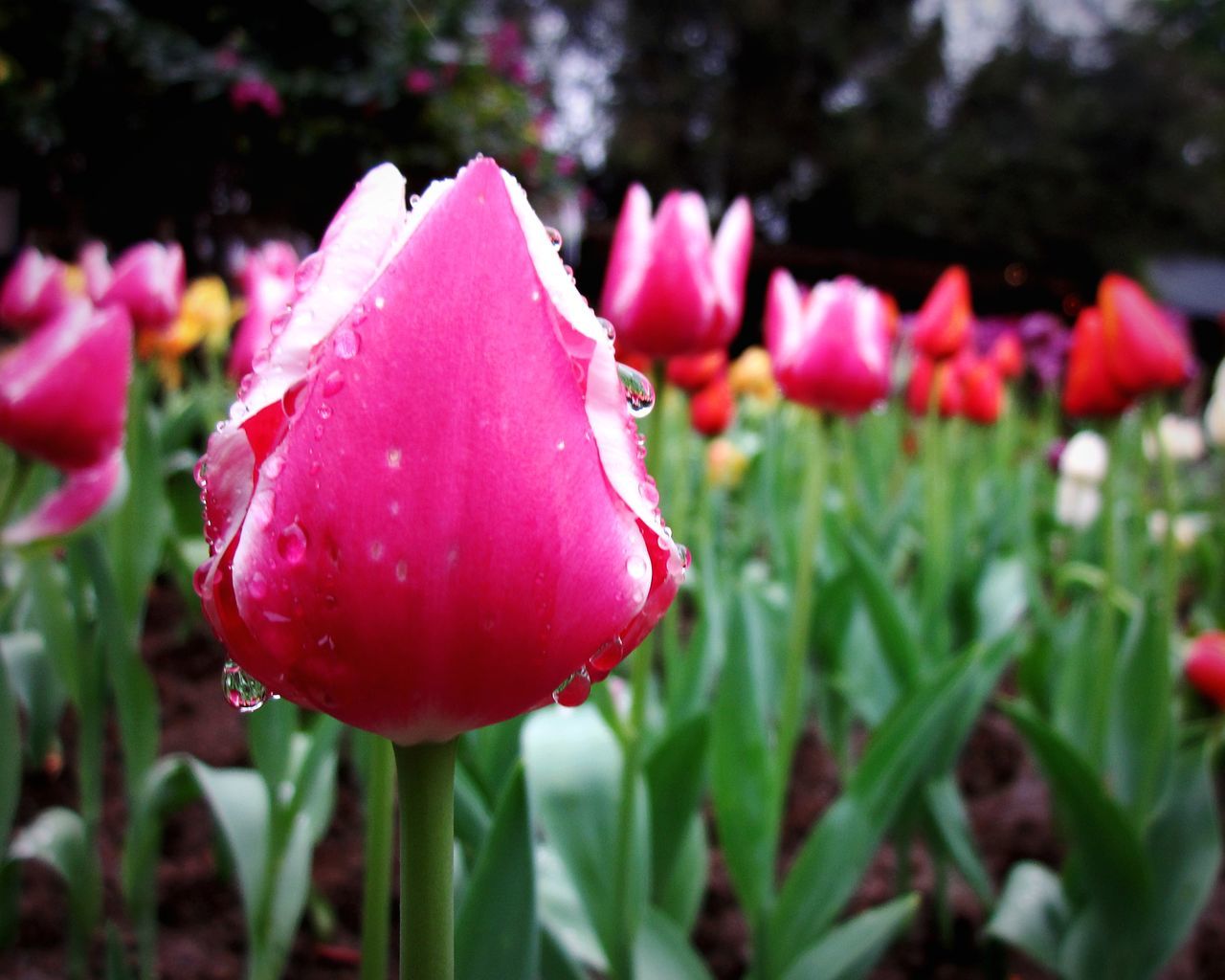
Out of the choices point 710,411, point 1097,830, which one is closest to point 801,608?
point 1097,830

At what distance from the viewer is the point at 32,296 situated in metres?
1.28

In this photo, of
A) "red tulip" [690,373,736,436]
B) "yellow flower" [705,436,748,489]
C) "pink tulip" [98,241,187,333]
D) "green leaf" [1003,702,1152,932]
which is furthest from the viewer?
"yellow flower" [705,436,748,489]

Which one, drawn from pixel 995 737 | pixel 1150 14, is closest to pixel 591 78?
pixel 1150 14

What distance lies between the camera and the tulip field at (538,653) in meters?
0.24

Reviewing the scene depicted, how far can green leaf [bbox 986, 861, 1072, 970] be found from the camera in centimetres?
88

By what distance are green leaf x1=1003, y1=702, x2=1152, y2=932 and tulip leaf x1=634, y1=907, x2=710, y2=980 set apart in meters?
0.32

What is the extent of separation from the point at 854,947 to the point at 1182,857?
1.15ft

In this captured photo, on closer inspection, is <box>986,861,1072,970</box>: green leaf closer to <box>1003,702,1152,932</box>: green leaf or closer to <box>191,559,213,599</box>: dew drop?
<box>1003,702,1152,932</box>: green leaf

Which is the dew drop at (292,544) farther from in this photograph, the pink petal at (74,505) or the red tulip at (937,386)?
the red tulip at (937,386)

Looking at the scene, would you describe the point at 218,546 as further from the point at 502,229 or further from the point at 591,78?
the point at 591,78

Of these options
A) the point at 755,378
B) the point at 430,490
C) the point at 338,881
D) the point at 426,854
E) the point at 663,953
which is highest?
the point at 430,490

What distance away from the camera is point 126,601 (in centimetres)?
94

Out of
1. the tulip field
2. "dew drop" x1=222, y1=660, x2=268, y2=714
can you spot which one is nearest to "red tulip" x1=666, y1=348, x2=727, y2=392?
the tulip field

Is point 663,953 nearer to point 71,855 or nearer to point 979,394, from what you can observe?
point 71,855
